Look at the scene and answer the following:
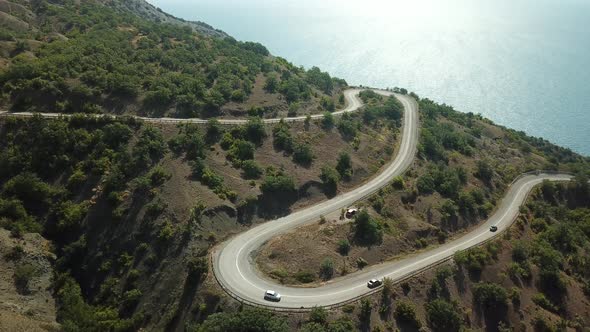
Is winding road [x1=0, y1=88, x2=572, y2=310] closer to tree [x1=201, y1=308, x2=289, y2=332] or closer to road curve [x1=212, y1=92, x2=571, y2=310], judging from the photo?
road curve [x1=212, y1=92, x2=571, y2=310]

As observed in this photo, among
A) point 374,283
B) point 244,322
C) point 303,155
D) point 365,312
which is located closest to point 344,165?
point 303,155

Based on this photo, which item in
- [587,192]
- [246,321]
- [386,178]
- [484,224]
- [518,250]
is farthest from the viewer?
[587,192]

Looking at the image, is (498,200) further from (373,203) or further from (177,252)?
(177,252)

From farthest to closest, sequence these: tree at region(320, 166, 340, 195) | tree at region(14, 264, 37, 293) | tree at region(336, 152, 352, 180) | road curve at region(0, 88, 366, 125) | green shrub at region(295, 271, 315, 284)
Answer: tree at region(336, 152, 352, 180), tree at region(320, 166, 340, 195), road curve at region(0, 88, 366, 125), green shrub at region(295, 271, 315, 284), tree at region(14, 264, 37, 293)

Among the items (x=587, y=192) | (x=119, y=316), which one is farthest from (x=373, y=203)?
(x=587, y=192)

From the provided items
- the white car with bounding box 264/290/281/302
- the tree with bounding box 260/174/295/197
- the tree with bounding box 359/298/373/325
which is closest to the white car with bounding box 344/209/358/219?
the tree with bounding box 260/174/295/197

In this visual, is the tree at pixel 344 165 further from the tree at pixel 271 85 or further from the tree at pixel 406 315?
the tree at pixel 406 315
